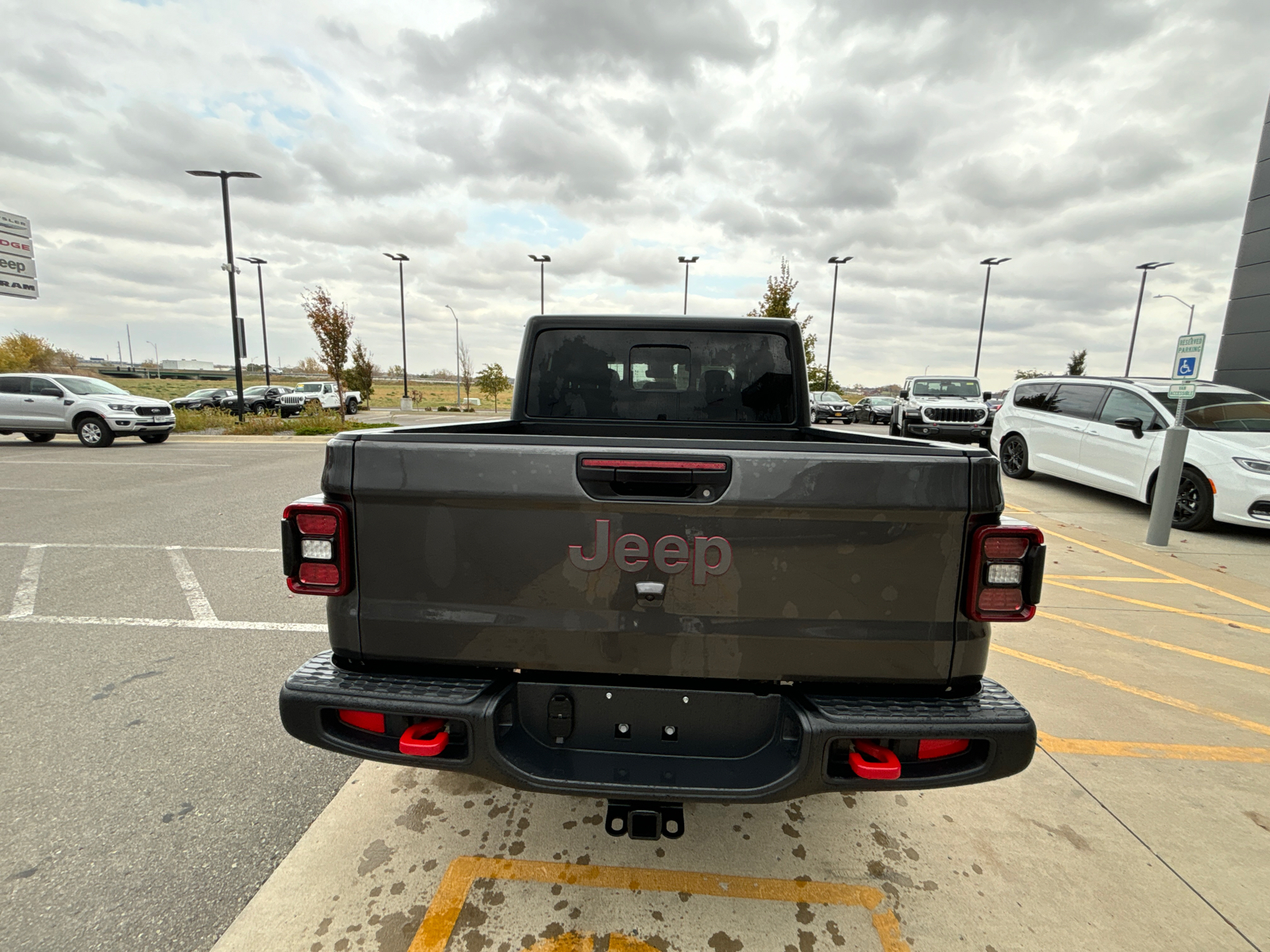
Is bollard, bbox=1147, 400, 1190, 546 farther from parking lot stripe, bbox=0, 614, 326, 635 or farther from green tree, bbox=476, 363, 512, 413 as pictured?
green tree, bbox=476, 363, 512, 413

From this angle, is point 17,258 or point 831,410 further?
point 831,410

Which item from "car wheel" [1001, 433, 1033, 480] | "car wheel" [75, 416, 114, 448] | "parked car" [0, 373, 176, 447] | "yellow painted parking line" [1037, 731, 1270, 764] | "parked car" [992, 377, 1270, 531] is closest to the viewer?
"yellow painted parking line" [1037, 731, 1270, 764]


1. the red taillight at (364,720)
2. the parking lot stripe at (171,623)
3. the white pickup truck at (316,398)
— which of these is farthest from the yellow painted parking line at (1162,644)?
the white pickup truck at (316,398)

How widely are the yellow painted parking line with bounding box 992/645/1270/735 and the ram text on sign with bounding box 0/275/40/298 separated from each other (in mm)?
30629

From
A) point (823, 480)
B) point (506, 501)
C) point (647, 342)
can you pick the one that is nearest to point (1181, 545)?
point (647, 342)

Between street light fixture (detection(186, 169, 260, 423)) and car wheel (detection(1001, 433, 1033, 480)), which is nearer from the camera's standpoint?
car wheel (detection(1001, 433, 1033, 480))

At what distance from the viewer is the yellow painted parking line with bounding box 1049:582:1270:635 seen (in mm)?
4332

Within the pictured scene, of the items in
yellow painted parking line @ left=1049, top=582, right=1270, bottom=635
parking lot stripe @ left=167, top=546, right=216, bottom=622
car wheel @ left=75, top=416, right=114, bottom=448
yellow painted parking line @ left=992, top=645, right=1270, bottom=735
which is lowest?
parking lot stripe @ left=167, top=546, right=216, bottom=622

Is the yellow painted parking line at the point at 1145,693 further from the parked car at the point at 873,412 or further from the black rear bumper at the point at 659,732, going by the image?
the parked car at the point at 873,412

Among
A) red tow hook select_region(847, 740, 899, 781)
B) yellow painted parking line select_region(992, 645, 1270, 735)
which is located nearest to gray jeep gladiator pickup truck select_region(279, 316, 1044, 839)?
red tow hook select_region(847, 740, 899, 781)

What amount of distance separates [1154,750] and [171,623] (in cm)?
587

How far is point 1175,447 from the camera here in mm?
6281

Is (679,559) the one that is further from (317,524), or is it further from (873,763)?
(317,524)

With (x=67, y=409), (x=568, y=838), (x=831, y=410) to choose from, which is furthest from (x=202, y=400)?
(x=568, y=838)
